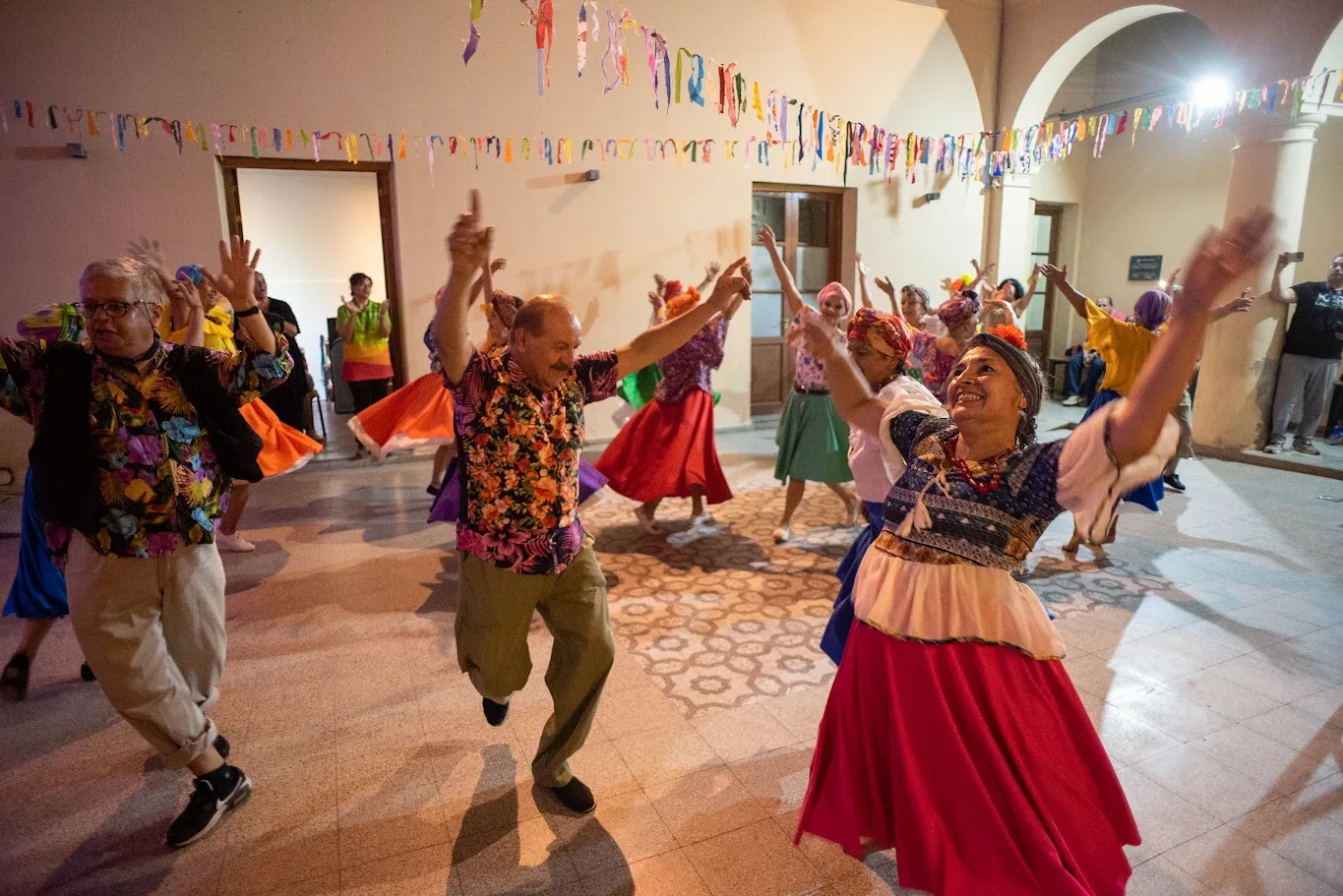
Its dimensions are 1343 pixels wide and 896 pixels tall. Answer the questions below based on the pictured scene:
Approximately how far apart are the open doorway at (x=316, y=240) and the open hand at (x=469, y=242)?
905cm

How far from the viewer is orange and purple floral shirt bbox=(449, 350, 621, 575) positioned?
216 centimetres

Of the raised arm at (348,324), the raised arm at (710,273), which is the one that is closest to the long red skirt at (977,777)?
the raised arm at (710,273)

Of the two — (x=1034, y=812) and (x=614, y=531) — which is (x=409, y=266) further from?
(x=1034, y=812)

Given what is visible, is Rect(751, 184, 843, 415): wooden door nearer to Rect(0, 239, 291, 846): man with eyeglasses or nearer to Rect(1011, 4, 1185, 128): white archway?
Rect(1011, 4, 1185, 128): white archway

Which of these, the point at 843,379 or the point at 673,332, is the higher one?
the point at 673,332

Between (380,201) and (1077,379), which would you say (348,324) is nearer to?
(380,201)

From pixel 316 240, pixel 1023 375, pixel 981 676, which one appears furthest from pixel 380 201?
pixel 981 676

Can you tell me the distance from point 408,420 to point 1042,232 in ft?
34.4

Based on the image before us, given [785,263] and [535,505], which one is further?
[785,263]

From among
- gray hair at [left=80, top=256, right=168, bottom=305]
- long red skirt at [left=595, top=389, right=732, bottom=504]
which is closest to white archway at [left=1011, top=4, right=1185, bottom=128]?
long red skirt at [left=595, top=389, right=732, bottom=504]

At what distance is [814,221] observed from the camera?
9266 millimetres

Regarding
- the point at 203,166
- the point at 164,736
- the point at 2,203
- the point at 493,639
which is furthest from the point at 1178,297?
the point at 2,203

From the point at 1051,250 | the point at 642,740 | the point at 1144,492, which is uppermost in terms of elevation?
the point at 1051,250

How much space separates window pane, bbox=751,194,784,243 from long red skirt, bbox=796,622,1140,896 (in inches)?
303
